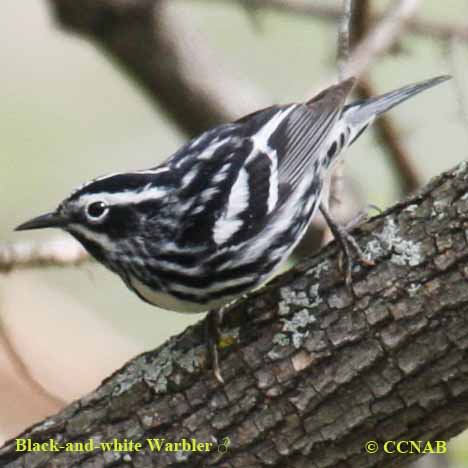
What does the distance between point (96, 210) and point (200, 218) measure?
0.34 metres

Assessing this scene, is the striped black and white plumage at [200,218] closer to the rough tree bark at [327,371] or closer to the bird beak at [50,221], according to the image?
the bird beak at [50,221]

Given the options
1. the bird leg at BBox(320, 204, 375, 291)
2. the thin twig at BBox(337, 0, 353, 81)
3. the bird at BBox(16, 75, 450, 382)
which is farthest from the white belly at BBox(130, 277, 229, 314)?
the thin twig at BBox(337, 0, 353, 81)

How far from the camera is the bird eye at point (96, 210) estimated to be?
354 cm

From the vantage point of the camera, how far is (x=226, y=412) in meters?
3.34

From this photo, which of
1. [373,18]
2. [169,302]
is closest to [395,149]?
[373,18]

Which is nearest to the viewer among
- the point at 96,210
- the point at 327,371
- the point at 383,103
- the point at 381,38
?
the point at 327,371

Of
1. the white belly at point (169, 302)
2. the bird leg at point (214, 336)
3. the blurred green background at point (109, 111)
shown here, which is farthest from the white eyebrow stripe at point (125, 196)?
the blurred green background at point (109, 111)

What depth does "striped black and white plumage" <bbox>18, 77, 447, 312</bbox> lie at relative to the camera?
3587 millimetres

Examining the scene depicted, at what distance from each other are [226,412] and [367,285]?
1.78 ft

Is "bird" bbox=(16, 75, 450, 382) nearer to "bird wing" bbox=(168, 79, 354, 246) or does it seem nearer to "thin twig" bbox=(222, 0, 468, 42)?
"bird wing" bbox=(168, 79, 354, 246)

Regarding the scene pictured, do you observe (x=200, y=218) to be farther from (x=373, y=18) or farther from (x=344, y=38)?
(x=373, y=18)

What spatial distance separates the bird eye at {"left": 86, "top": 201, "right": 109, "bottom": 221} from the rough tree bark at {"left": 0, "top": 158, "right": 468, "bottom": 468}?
466mm

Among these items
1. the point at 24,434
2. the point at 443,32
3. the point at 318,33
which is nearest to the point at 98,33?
the point at 443,32

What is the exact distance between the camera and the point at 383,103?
4230mm
